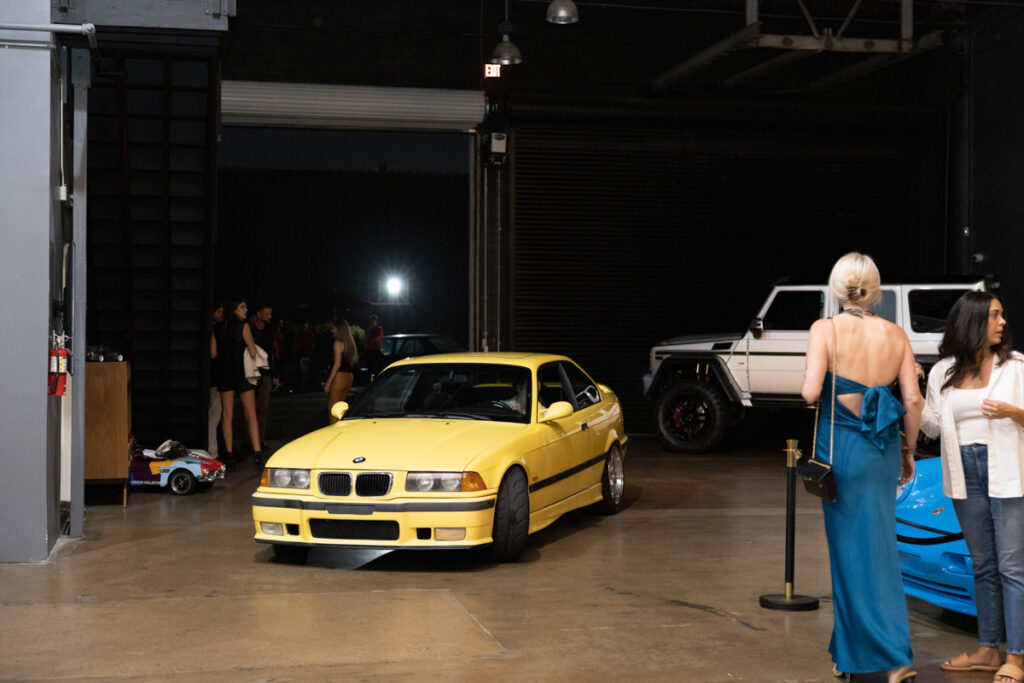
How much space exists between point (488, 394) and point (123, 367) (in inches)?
139

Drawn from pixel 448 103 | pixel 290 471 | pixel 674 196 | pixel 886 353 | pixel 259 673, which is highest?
pixel 448 103

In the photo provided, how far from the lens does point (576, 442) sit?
8906 mm

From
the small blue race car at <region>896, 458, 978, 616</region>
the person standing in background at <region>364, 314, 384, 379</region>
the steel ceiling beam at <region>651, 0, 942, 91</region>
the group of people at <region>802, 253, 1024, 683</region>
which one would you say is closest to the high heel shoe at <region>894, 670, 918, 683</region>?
the group of people at <region>802, 253, 1024, 683</region>

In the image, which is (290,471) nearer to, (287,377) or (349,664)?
(349,664)

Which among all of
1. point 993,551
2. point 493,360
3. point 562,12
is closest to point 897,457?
point 993,551

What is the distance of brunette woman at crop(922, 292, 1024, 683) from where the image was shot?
16.8 feet

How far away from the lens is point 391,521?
7.34 meters

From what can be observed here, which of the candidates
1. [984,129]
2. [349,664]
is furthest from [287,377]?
[349,664]

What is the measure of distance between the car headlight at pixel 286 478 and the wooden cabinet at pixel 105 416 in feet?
9.96

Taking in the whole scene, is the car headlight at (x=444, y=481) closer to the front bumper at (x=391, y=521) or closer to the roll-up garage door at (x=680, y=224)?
the front bumper at (x=391, y=521)

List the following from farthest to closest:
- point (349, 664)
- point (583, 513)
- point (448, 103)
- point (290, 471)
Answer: point (448, 103)
point (583, 513)
point (290, 471)
point (349, 664)

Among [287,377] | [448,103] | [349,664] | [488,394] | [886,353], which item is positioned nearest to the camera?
[886,353]

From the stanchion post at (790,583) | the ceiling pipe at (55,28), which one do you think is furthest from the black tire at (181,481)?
the stanchion post at (790,583)

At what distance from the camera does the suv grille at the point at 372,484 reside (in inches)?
291
